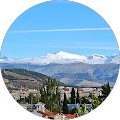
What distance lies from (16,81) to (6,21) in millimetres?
121323

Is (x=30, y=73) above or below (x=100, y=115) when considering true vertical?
above

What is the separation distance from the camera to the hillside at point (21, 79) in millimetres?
122912

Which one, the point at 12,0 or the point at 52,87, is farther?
the point at 52,87

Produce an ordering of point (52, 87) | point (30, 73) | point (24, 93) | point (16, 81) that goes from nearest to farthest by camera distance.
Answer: point (52, 87)
point (24, 93)
point (16, 81)
point (30, 73)

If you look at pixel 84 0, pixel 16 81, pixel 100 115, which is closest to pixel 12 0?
pixel 84 0

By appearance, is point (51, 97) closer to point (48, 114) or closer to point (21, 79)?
point (48, 114)

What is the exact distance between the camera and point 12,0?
5.43 m

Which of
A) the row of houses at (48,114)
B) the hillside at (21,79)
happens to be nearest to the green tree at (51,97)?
the row of houses at (48,114)

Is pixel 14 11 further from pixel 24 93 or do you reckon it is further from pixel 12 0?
pixel 24 93

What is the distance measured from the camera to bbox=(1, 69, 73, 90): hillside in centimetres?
12291

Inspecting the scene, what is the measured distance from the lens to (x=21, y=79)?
132m

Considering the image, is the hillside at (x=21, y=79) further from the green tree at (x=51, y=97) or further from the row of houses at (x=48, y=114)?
the green tree at (x=51, y=97)

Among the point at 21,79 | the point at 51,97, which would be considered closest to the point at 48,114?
the point at 51,97

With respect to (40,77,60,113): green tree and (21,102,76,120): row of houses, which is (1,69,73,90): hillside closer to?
(21,102,76,120): row of houses
